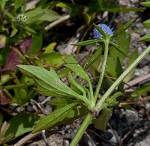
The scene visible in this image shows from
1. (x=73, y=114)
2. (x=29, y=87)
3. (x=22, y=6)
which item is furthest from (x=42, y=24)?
(x=73, y=114)

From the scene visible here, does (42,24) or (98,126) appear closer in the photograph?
(98,126)

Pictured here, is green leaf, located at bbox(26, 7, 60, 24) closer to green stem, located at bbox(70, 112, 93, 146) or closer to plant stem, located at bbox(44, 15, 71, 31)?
plant stem, located at bbox(44, 15, 71, 31)

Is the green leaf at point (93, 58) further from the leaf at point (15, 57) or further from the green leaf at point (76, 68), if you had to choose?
the leaf at point (15, 57)

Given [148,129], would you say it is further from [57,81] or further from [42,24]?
[42,24]

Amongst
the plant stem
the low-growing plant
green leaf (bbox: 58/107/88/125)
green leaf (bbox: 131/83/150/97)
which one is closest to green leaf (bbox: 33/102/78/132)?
the low-growing plant

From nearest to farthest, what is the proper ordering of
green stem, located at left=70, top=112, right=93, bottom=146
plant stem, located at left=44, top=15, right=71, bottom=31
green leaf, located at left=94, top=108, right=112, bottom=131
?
green stem, located at left=70, top=112, right=93, bottom=146 < green leaf, located at left=94, top=108, right=112, bottom=131 < plant stem, located at left=44, top=15, right=71, bottom=31

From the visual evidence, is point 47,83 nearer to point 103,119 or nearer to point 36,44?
point 103,119

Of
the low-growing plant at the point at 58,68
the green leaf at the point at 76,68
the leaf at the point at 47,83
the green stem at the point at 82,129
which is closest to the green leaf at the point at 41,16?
the low-growing plant at the point at 58,68

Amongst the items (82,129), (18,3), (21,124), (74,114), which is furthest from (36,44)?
(82,129)
